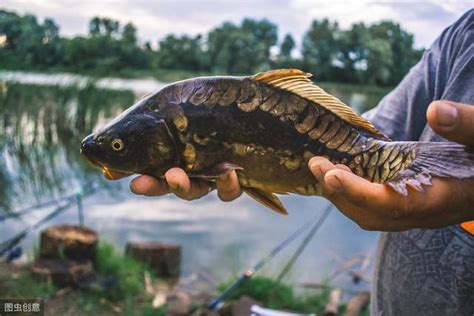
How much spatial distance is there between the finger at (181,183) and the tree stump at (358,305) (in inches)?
159

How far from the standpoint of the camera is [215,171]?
1646 mm

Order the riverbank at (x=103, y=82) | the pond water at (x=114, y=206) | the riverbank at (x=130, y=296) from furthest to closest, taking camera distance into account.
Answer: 1. the riverbank at (x=103, y=82)
2. the pond water at (x=114, y=206)
3. the riverbank at (x=130, y=296)

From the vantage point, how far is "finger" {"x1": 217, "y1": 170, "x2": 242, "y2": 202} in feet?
5.34

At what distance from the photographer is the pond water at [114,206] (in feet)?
26.0

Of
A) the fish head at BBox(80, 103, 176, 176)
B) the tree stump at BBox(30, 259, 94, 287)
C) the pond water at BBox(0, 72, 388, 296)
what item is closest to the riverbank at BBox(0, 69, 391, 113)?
the pond water at BBox(0, 72, 388, 296)

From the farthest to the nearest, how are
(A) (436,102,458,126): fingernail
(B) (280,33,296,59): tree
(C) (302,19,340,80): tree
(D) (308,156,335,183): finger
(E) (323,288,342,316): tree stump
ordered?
(B) (280,33,296,59): tree
(C) (302,19,340,80): tree
(E) (323,288,342,316): tree stump
(D) (308,156,335,183): finger
(A) (436,102,458,126): fingernail

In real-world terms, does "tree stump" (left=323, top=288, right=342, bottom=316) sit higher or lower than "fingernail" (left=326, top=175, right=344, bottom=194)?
lower

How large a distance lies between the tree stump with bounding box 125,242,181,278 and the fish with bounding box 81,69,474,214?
19.0 feet

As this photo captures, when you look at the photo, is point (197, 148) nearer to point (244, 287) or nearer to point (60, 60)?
point (244, 287)

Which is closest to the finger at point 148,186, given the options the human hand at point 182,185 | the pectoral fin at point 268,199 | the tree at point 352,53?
the human hand at point 182,185

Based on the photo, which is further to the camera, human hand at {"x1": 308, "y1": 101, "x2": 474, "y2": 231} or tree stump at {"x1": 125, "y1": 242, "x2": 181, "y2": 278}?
tree stump at {"x1": 125, "y1": 242, "x2": 181, "y2": 278}

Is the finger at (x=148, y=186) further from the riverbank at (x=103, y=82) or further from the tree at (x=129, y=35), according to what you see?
the tree at (x=129, y=35)

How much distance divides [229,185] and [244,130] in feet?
0.60

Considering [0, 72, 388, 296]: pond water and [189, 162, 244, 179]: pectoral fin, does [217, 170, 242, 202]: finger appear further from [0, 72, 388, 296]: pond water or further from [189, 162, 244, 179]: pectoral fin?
[0, 72, 388, 296]: pond water
